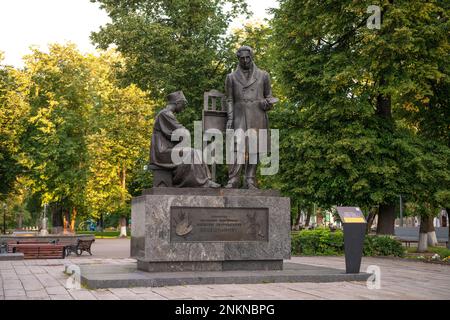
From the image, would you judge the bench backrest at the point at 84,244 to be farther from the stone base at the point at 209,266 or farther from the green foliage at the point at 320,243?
the stone base at the point at 209,266

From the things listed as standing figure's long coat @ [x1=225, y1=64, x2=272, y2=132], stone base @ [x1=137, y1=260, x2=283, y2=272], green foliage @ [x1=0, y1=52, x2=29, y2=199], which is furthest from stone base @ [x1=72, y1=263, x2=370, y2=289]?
green foliage @ [x1=0, y1=52, x2=29, y2=199]

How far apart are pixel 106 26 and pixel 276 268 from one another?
21.6m

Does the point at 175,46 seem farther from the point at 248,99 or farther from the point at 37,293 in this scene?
the point at 37,293

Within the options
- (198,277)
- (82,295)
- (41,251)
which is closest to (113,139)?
(41,251)

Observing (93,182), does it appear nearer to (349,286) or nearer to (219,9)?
(219,9)

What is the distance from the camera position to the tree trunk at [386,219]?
951 inches

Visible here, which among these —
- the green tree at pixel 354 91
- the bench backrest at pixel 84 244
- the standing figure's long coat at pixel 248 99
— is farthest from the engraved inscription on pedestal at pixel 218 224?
the bench backrest at pixel 84 244

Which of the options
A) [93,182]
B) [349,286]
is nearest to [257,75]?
[349,286]

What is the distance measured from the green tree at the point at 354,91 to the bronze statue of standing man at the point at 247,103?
9.37m

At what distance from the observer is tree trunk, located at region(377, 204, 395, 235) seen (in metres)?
24.2

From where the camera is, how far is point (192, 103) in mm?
29797

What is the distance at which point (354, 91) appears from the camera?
23406 millimetres
